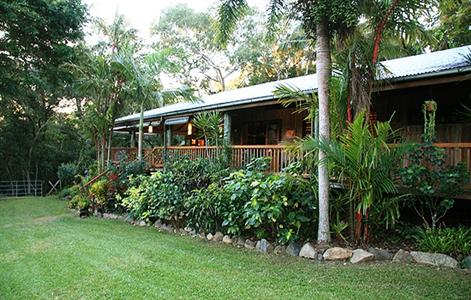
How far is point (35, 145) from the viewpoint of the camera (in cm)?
2214

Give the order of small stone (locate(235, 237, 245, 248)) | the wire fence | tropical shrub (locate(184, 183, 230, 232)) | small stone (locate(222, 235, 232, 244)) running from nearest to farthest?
small stone (locate(235, 237, 245, 248)), small stone (locate(222, 235, 232, 244)), tropical shrub (locate(184, 183, 230, 232)), the wire fence

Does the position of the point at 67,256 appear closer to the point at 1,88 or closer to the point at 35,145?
the point at 1,88

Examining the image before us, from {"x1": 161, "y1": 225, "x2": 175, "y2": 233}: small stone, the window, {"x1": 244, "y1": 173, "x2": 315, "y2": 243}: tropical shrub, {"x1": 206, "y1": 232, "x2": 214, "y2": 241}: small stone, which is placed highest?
the window

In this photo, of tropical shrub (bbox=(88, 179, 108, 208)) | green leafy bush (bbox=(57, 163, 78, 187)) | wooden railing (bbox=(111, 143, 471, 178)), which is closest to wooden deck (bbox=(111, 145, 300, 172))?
wooden railing (bbox=(111, 143, 471, 178))

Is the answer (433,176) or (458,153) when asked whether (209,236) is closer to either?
(433,176)

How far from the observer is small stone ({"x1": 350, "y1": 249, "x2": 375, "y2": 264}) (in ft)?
19.2

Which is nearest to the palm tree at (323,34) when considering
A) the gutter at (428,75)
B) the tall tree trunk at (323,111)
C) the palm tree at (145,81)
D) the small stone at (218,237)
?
the tall tree trunk at (323,111)

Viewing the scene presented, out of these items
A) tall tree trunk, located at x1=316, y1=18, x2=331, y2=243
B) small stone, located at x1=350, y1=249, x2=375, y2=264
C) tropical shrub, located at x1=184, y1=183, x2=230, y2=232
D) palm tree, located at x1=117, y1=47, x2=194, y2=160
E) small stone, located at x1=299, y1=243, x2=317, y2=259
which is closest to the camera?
small stone, located at x1=350, y1=249, x2=375, y2=264

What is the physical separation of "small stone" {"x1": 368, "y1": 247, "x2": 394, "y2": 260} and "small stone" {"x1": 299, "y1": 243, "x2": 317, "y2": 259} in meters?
0.95

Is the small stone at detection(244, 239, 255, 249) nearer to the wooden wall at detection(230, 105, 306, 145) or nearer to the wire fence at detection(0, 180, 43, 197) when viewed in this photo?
the wooden wall at detection(230, 105, 306, 145)

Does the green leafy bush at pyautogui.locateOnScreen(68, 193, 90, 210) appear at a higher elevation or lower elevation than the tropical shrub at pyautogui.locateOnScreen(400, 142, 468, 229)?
lower

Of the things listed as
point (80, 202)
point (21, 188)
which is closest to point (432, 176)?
point (80, 202)

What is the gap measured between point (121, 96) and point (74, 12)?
3.53 metres

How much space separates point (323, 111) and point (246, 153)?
3.75 metres
